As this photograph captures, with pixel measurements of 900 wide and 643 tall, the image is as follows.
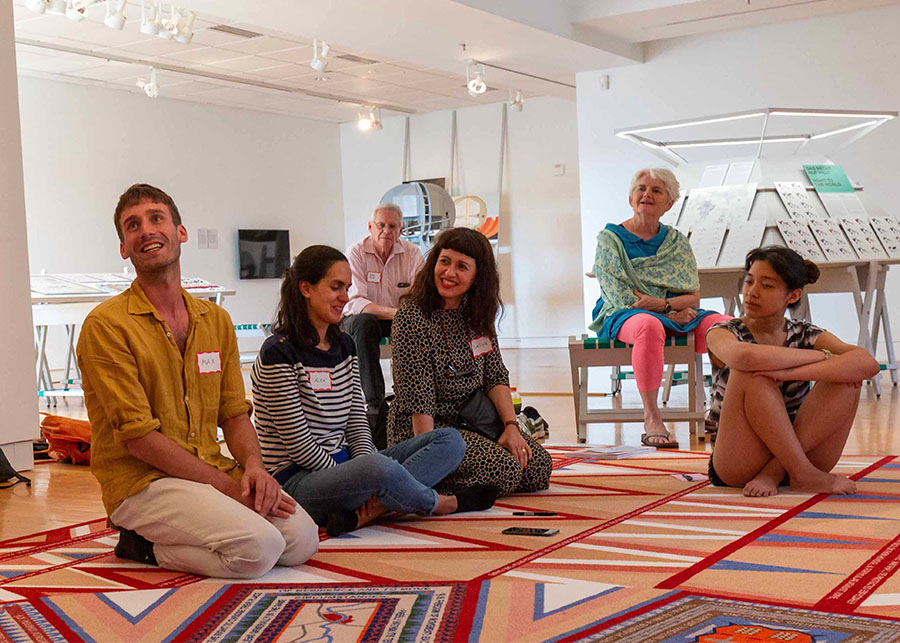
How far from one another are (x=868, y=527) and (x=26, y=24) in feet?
26.1

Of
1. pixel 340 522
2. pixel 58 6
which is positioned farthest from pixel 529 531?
pixel 58 6

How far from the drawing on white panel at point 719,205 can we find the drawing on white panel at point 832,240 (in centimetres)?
43

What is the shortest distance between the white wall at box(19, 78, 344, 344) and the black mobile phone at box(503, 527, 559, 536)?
9048 millimetres

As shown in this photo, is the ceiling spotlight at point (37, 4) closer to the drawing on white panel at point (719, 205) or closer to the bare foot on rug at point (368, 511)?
the drawing on white panel at point (719, 205)

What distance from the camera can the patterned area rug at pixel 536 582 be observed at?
6.17 ft

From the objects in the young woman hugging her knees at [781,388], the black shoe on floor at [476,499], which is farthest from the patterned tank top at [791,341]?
the black shoe on floor at [476,499]

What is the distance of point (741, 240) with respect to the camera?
6242 millimetres

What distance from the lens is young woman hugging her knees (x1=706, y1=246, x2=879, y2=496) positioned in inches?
116

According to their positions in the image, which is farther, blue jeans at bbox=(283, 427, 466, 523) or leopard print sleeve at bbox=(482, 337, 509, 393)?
leopard print sleeve at bbox=(482, 337, 509, 393)

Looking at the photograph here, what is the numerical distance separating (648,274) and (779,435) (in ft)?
6.34

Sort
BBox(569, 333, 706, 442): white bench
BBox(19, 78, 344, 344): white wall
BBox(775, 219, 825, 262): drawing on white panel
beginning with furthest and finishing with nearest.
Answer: BBox(19, 78, 344, 344): white wall → BBox(775, 219, 825, 262): drawing on white panel → BBox(569, 333, 706, 442): white bench

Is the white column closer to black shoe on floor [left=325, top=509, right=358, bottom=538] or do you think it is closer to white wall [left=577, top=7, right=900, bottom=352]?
black shoe on floor [left=325, top=509, right=358, bottom=538]

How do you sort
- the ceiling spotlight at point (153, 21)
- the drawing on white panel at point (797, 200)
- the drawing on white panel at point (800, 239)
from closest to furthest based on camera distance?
the drawing on white panel at point (800, 239) → the drawing on white panel at point (797, 200) → the ceiling spotlight at point (153, 21)

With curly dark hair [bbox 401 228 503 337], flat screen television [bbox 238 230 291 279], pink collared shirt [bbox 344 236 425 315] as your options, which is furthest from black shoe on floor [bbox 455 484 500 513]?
flat screen television [bbox 238 230 291 279]
